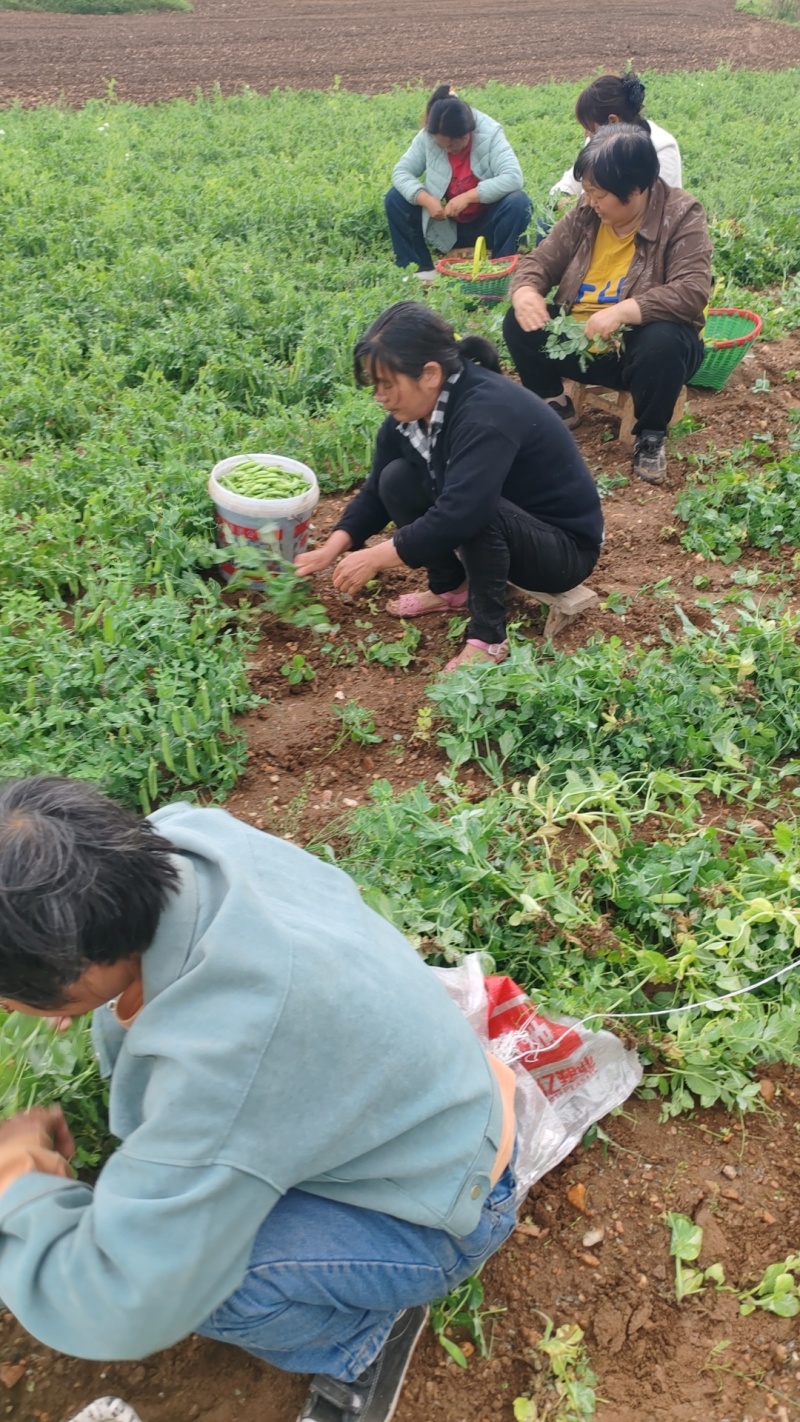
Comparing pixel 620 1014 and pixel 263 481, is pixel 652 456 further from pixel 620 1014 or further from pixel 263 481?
pixel 620 1014

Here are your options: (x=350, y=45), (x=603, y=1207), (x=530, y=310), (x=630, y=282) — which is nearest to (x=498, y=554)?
(x=530, y=310)

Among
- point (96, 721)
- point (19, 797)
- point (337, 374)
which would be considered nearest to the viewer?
point (19, 797)

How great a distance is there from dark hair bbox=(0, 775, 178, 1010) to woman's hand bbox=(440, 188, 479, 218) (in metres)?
5.88

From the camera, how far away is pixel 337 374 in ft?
15.9

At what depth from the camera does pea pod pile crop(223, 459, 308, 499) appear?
347cm

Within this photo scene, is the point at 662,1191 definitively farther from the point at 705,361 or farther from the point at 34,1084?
the point at 705,361

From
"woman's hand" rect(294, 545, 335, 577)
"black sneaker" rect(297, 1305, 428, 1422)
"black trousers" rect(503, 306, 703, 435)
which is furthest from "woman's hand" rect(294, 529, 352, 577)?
"black sneaker" rect(297, 1305, 428, 1422)

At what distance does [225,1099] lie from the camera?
124cm

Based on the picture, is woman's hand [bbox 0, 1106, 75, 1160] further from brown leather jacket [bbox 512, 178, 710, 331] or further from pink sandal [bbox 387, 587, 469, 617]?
brown leather jacket [bbox 512, 178, 710, 331]

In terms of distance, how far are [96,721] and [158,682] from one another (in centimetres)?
21

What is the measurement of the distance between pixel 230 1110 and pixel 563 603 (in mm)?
2509

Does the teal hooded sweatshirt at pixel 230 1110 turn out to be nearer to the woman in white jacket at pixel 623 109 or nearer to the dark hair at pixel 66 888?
the dark hair at pixel 66 888

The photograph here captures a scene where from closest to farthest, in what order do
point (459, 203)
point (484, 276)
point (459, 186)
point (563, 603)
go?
point (563, 603) < point (484, 276) < point (459, 203) < point (459, 186)

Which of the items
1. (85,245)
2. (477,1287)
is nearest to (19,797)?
(477,1287)
